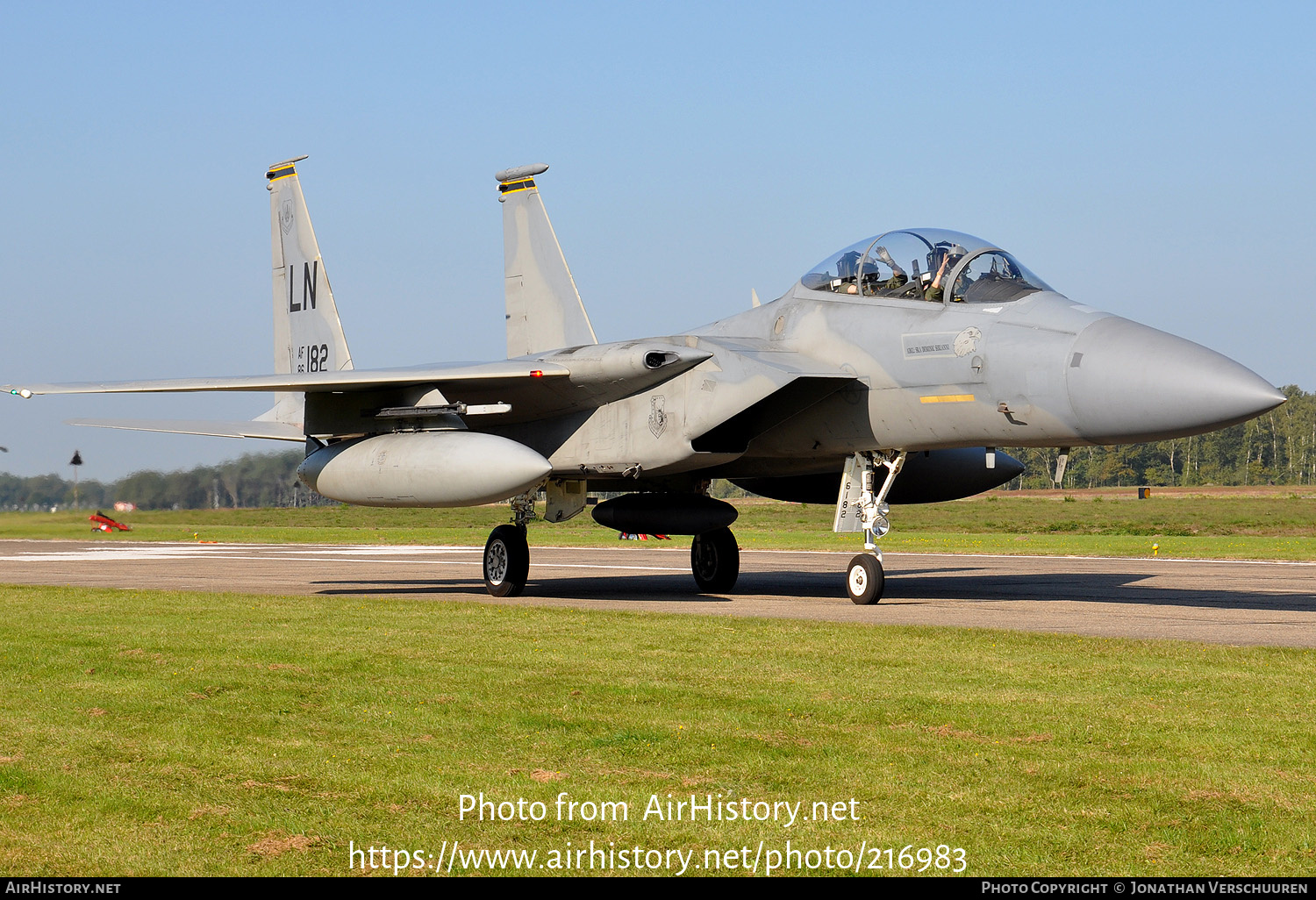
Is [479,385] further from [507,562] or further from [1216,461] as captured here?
[1216,461]

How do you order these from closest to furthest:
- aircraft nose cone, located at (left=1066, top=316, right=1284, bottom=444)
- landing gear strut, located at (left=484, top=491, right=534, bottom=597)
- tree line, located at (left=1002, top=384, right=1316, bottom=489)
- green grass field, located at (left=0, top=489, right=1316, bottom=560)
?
aircraft nose cone, located at (left=1066, top=316, right=1284, bottom=444), landing gear strut, located at (left=484, top=491, right=534, bottom=597), green grass field, located at (left=0, top=489, right=1316, bottom=560), tree line, located at (left=1002, top=384, right=1316, bottom=489)

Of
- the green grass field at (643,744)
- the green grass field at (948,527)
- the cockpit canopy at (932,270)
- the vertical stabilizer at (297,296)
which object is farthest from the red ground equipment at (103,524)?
the cockpit canopy at (932,270)

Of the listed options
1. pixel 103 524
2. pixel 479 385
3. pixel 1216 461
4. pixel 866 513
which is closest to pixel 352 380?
pixel 479 385

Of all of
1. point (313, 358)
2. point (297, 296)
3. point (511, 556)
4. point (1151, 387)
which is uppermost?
point (297, 296)

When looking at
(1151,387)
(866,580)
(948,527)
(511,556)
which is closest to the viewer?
(1151,387)

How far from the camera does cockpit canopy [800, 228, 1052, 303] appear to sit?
40.0ft

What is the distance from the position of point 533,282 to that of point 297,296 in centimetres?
365

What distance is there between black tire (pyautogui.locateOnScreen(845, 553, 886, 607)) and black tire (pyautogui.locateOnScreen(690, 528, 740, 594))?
328cm

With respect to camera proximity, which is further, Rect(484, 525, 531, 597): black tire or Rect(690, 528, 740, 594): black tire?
Rect(690, 528, 740, 594): black tire

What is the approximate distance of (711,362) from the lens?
1345cm

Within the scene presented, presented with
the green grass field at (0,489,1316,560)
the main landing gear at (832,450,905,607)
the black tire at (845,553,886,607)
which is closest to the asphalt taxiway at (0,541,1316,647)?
the black tire at (845,553,886,607)

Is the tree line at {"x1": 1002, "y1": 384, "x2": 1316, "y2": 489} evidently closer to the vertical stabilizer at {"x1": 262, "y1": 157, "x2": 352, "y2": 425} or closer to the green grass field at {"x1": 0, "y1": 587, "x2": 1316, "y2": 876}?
the vertical stabilizer at {"x1": 262, "y1": 157, "x2": 352, "y2": 425}

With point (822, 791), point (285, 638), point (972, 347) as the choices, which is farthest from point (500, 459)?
point (822, 791)

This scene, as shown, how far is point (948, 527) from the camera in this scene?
1656 inches
